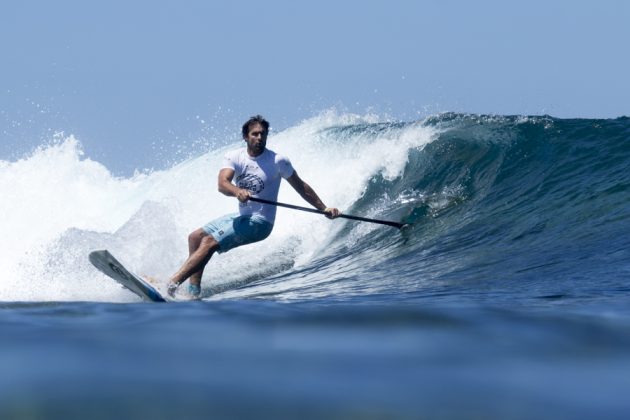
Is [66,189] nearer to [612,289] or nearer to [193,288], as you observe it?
[193,288]

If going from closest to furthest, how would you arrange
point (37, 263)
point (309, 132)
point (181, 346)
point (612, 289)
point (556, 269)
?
1. point (181, 346)
2. point (612, 289)
3. point (556, 269)
4. point (37, 263)
5. point (309, 132)

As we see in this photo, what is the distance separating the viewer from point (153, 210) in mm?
10930

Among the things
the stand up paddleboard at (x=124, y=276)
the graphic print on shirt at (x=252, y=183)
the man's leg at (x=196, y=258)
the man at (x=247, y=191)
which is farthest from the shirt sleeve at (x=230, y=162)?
the stand up paddleboard at (x=124, y=276)

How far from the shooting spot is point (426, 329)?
3.59 metres

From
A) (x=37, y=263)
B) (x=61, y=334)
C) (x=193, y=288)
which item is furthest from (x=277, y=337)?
(x=37, y=263)

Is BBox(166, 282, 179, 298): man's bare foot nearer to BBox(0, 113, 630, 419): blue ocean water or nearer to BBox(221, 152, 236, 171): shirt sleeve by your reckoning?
BBox(0, 113, 630, 419): blue ocean water

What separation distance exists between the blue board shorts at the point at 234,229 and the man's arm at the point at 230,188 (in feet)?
0.92

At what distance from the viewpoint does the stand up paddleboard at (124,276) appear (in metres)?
7.45

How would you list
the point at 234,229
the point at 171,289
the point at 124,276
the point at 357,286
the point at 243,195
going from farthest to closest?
the point at 234,229 < the point at 243,195 < the point at 171,289 < the point at 357,286 < the point at 124,276

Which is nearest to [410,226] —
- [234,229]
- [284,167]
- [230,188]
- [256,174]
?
[284,167]

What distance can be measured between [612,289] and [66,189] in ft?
49.1

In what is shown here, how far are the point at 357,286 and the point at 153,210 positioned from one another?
3.73 m

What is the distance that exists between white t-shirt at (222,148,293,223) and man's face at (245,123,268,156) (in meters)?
0.08

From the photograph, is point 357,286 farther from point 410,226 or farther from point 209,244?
point 410,226
